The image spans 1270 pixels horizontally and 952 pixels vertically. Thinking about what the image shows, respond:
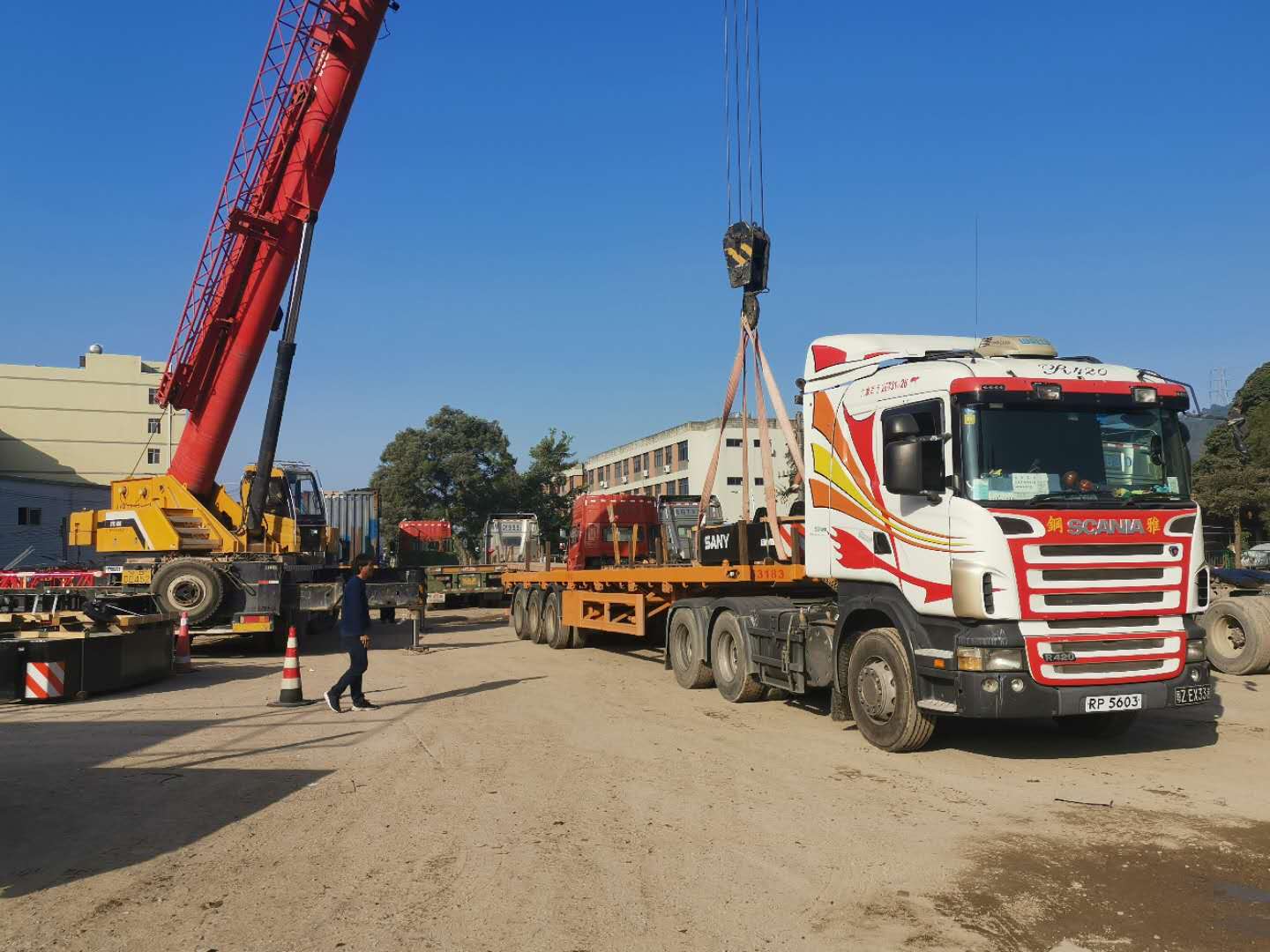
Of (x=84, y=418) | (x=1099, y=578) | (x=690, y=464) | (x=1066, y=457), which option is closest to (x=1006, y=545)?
(x=1099, y=578)

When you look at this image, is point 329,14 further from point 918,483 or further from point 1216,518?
point 1216,518

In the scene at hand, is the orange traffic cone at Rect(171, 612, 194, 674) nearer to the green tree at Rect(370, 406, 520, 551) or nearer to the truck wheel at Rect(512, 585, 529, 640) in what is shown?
the truck wheel at Rect(512, 585, 529, 640)

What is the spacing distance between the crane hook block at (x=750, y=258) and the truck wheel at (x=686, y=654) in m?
4.12

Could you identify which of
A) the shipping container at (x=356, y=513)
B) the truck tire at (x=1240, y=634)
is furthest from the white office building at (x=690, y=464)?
the truck tire at (x=1240, y=634)

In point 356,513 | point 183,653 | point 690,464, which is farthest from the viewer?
point 690,464

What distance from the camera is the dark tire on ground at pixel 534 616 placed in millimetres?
19047

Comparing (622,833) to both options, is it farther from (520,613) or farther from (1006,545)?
(520,613)

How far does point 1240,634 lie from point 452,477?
4242 centimetres

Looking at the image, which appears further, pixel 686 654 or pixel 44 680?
pixel 686 654

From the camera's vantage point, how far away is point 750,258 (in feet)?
39.0

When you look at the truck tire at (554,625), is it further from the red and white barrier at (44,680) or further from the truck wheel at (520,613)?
the red and white barrier at (44,680)

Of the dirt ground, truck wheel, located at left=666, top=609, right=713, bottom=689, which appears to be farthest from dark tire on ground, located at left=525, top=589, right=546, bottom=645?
the dirt ground

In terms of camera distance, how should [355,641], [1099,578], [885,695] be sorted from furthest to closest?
1. [355,641]
2. [885,695]
3. [1099,578]

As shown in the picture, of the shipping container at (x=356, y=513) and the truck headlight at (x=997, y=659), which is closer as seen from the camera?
the truck headlight at (x=997, y=659)
